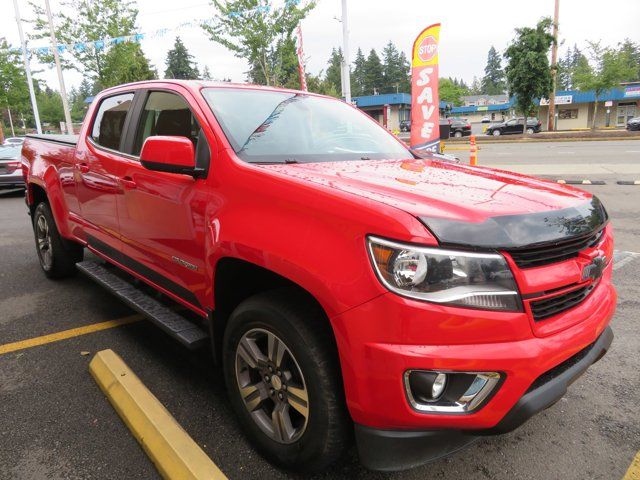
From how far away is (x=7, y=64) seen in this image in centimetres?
2881

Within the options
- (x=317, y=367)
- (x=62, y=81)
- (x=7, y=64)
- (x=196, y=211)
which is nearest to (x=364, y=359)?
(x=317, y=367)

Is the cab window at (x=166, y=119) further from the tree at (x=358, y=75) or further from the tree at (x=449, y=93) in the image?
the tree at (x=358, y=75)

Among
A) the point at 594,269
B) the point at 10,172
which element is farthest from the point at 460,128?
the point at 594,269

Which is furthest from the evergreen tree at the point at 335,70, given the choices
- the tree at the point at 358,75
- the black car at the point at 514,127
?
the black car at the point at 514,127

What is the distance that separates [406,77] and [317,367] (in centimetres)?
11707

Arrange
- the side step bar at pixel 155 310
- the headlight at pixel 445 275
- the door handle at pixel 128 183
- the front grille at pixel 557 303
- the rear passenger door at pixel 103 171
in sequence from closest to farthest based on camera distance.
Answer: the headlight at pixel 445 275 < the front grille at pixel 557 303 < the side step bar at pixel 155 310 < the door handle at pixel 128 183 < the rear passenger door at pixel 103 171

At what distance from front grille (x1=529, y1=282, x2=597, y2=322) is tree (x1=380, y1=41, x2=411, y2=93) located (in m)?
111

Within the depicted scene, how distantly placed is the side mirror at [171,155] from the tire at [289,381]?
0.77m

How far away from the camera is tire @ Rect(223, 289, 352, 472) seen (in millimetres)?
1771

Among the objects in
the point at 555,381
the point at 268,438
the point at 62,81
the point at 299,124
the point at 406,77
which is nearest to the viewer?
the point at 555,381

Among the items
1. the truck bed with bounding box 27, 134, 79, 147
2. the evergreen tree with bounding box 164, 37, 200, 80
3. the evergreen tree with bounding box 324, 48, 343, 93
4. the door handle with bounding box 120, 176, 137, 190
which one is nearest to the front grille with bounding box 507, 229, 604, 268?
the door handle with bounding box 120, 176, 137, 190

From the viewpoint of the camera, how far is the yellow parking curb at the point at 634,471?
204 cm

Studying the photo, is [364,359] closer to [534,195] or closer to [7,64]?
[534,195]

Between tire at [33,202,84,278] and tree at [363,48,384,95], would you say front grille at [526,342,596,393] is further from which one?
tree at [363,48,384,95]
